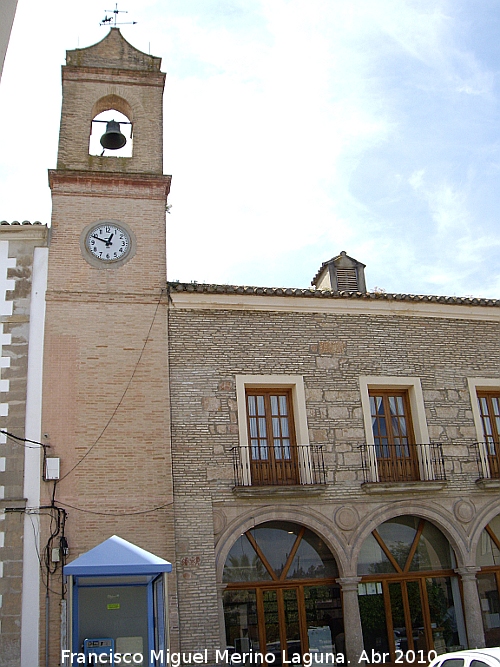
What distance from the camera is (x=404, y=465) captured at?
1340 centimetres

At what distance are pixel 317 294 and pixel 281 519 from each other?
4316 millimetres

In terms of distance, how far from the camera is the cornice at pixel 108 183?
45.1 ft

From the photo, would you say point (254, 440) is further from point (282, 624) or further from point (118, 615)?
point (118, 615)

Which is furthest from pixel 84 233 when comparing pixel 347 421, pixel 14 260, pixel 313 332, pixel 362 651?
pixel 362 651

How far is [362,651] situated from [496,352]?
650 cm

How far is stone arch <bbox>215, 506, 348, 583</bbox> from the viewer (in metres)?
12.0

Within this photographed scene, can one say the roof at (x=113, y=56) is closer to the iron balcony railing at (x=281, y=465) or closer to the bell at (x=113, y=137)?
the bell at (x=113, y=137)

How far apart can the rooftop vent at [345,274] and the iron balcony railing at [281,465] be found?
14.8ft

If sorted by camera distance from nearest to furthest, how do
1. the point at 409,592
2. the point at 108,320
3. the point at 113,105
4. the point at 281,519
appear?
the point at 281,519 → the point at 409,592 → the point at 108,320 → the point at 113,105

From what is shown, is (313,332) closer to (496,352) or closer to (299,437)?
(299,437)

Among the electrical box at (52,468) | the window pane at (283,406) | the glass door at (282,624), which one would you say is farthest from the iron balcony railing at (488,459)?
the electrical box at (52,468)

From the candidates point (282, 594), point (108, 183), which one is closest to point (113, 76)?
point (108, 183)

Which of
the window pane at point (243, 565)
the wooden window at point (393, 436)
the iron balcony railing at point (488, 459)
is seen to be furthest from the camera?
the iron balcony railing at point (488, 459)

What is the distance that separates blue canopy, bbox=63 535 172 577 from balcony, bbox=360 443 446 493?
473 centimetres
